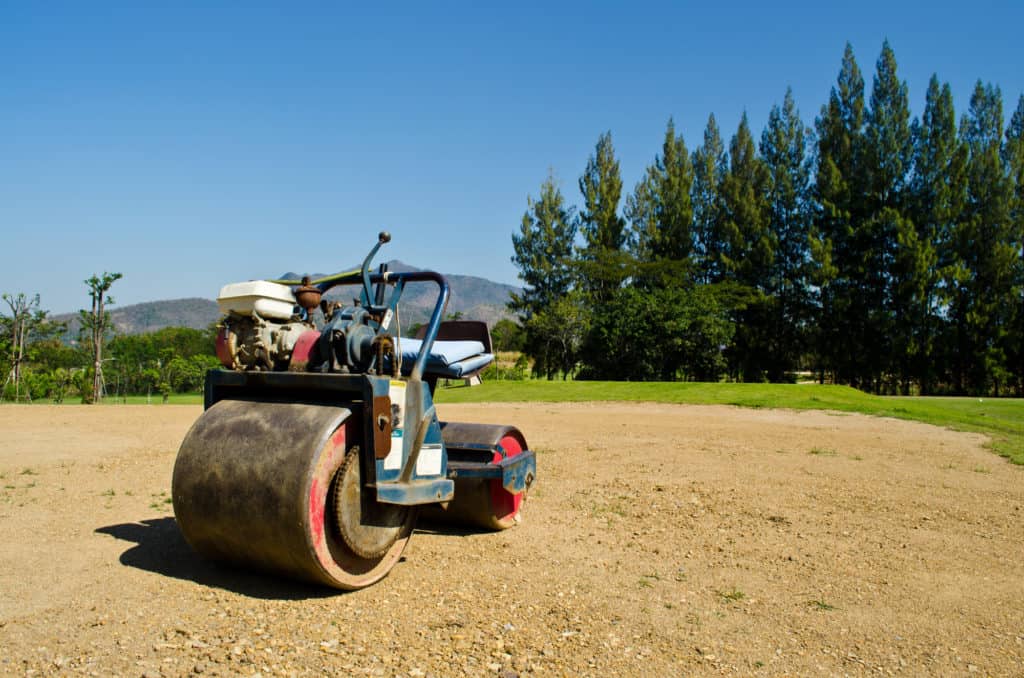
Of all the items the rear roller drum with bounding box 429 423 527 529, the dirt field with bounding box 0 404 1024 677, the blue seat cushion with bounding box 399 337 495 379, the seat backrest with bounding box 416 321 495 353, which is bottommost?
the dirt field with bounding box 0 404 1024 677

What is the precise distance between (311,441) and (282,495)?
33cm

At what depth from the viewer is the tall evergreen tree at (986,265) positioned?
120 feet

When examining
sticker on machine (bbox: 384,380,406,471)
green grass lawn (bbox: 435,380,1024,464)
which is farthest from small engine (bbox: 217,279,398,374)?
green grass lawn (bbox: 435,380,1024,464)

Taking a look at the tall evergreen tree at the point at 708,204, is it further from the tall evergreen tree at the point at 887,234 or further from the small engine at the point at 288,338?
the small engine at the point at 288,338

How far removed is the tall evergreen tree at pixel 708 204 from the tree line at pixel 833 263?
135mm

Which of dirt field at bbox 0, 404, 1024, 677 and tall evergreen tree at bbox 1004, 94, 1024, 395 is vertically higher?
tall evergreen tree at bbox 1004, 94, 1024, 395

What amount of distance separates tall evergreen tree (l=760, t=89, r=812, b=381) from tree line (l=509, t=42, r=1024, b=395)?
3.6 inches

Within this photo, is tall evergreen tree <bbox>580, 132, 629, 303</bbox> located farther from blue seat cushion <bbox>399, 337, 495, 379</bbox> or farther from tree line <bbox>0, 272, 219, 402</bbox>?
blue seat cushion <bbox>399, 337, 495, 379</bbox>

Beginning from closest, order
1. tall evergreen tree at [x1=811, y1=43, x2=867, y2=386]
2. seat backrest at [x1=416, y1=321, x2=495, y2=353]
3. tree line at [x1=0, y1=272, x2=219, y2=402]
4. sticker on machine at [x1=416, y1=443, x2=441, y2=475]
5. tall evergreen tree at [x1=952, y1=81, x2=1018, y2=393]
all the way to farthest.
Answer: sticker on machine at [x1=416, y1=443, x2=441, y2=475] → seat backrest at [x1=416, y1=321, x2=495, y2=353] → tree line at [x1=0, y1=272, x2=219, y2=402] → tall evergreen tree at [x1=952, y1=81, x2=1018, y2=393] → tall evergreen tree at [x1=811, y1=43, x2=867, y2=386]

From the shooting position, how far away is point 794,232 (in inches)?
1682

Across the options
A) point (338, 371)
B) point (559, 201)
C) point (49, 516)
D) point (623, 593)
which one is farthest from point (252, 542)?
point (559, 201)

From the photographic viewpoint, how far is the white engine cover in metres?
4.41

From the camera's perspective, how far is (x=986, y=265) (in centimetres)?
3709

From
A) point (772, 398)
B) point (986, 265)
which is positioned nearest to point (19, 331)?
point (772, 398)
